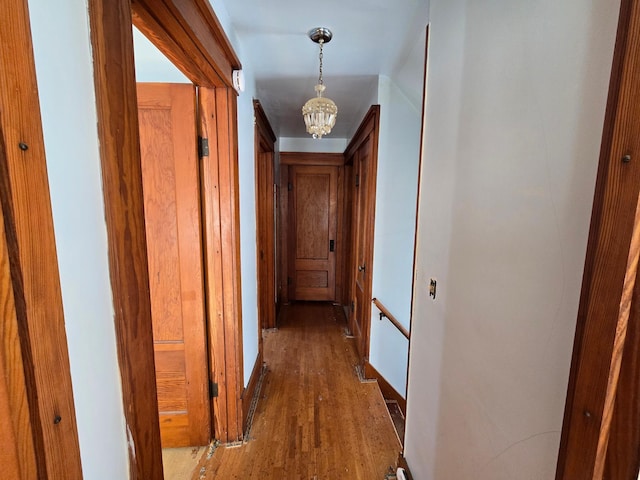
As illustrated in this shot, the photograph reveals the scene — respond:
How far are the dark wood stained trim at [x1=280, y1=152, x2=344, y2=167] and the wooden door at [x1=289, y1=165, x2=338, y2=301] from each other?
7cm

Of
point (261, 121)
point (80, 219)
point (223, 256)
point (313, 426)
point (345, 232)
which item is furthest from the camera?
point (345, 232)

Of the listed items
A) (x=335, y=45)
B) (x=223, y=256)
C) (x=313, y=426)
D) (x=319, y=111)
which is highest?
(x=335, y=45)

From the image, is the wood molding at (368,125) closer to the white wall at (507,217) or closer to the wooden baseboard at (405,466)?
the white wall at (507,217)

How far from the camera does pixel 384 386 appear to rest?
89.2 inches

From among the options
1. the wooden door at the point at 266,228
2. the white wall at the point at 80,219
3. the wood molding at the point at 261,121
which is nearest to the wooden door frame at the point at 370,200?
the wood molding at the point at 261,121

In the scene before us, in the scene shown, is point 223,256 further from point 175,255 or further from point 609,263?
point 609,263

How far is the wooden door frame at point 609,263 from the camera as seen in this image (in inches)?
16.3

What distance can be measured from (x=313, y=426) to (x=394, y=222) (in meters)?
1.59

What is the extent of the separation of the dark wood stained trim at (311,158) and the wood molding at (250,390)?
2461 millimetres

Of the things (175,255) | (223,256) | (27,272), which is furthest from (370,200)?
(27,272)

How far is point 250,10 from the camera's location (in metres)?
1.35

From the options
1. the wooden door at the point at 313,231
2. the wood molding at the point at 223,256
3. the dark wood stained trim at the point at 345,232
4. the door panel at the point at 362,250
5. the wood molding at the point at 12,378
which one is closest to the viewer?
the wood molding at the point at 12,378

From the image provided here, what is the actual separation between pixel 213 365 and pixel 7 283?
141 centimetres

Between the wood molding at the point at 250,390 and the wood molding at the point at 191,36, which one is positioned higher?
the wood molding at the point at 191,36
